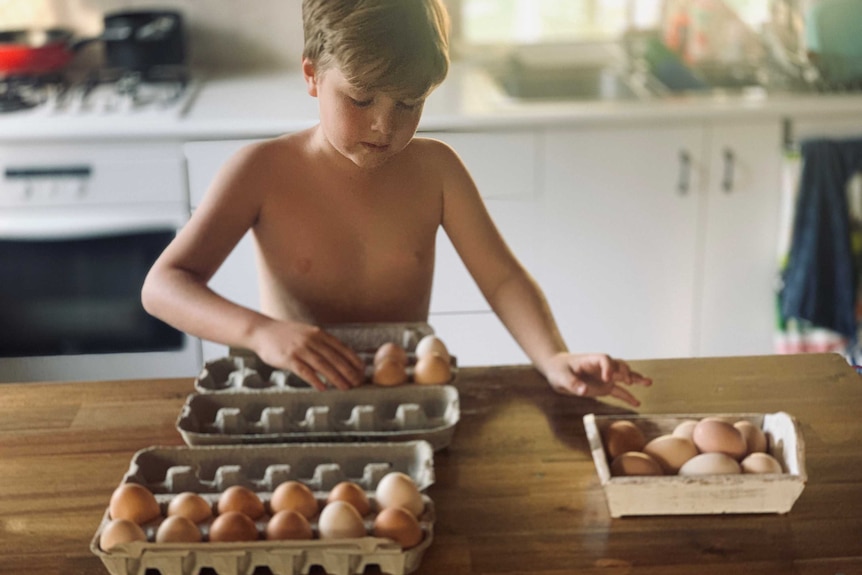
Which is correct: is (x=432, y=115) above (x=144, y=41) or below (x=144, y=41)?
below

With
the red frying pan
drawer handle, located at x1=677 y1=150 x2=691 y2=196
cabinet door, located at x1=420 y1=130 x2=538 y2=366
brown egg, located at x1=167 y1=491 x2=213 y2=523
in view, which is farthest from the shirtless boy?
the red frying pan

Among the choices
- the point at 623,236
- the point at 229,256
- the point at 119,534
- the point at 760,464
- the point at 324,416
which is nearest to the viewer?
the point at 119,534

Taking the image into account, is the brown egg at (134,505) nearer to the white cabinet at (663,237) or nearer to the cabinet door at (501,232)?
the cabinet door at (501,232)

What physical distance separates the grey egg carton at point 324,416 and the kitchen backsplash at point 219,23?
1847 millimetres

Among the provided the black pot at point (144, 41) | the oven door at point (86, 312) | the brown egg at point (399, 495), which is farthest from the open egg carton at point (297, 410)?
the black pot at point (144, 41)

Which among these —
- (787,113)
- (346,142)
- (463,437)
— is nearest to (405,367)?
(463,437)

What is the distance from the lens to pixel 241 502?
3.03 feet

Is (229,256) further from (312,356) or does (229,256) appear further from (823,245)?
(823,245)

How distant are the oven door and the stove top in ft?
0.89

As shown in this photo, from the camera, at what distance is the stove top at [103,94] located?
7.75 ft

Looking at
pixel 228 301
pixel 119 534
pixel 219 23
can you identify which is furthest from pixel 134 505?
pixel 219 23

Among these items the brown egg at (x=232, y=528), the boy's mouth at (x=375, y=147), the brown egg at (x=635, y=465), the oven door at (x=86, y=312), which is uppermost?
the boy's mouth at (x=375, y=147)

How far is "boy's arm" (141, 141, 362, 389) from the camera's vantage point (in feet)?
3.83

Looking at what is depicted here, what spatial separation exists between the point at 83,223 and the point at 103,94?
384 mm
